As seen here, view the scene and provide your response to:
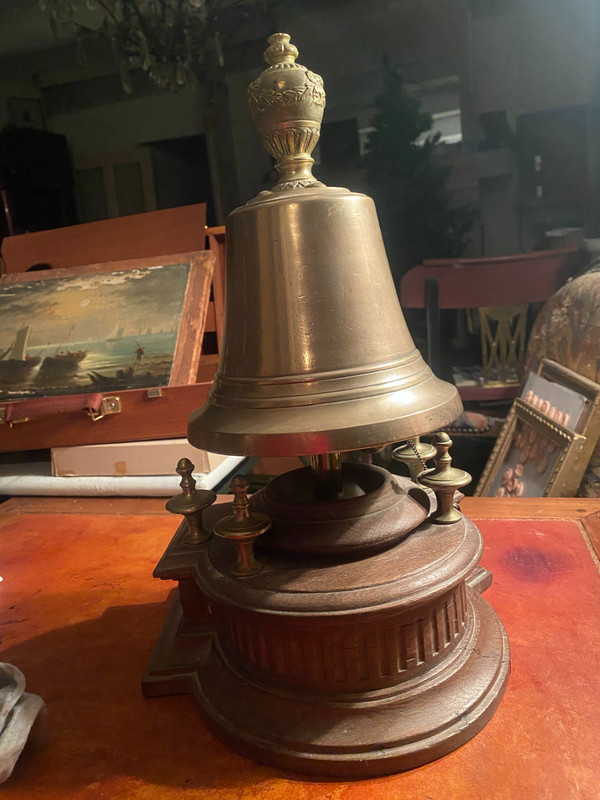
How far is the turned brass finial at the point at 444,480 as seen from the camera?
797 mm

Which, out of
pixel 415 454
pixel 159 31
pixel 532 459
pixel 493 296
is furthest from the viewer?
pixel 159 31

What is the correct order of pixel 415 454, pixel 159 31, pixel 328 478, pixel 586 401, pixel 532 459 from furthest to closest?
1. pixel 159 31
2. pixel 532 459
3. pixel 586 401
4. pixel 415 454
5. pixel 328 478

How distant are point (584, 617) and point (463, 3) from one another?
1688mm

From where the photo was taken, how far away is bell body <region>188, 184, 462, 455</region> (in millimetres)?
690

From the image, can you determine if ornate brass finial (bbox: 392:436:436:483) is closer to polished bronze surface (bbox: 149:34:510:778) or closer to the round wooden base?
polished bronze surface (bbox: 149:34:510:778)

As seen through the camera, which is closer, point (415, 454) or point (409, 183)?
point (415, 454)

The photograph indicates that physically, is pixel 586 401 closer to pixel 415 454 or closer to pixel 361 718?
pixel 415 454

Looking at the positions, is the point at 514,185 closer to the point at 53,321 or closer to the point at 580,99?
the point at 580,99

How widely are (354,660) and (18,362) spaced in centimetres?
Answer: 162

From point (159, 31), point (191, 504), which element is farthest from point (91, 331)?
point (191, 504)

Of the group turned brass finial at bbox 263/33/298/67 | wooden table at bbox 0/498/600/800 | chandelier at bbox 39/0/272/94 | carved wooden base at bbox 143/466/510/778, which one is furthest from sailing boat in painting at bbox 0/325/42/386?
turned brass finial at bbox 263/33/298/67

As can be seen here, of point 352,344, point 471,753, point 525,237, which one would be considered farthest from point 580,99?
point 471,753

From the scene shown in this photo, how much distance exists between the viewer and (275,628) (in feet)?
2.43

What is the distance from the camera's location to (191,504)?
918 millimetres
